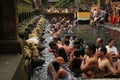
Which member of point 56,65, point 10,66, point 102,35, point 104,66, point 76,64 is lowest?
point 102,35

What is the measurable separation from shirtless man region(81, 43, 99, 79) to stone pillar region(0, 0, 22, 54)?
2399 millimetres

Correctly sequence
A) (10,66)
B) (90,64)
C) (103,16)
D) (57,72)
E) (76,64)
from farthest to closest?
1. (103,16)
2. (76,64)
3. (90,64)
4. (57,72)
5. (10,66)

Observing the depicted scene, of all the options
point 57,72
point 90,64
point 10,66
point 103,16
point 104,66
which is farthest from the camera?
point 103,16

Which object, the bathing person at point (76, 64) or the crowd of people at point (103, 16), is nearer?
the bathing person at point (76, 64)

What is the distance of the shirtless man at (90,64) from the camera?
8.90 metres

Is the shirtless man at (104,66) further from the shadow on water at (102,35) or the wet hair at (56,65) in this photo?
the shadow on water at (102,35)

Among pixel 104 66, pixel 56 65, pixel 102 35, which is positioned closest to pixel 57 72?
pixel 56 65

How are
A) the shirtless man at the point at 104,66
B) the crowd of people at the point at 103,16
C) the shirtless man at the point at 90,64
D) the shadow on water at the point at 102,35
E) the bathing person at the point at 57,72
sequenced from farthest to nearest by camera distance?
the crowd of people at the point at 103,16 → the shadow on water at the point at 102,35 → the shirtless man at the point at 104,66 → the shirtless man at the point at 90,64 → the bathing person at the point at 57,72

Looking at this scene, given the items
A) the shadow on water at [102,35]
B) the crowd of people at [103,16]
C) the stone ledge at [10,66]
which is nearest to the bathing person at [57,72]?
the stone ledge at [10,66]

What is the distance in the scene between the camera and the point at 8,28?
7.20m

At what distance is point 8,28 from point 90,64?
2964mm

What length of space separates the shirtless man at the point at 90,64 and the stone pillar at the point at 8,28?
7.87 ft

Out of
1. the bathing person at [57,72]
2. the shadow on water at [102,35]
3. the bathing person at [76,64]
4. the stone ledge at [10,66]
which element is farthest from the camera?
the shadow on water at [102,35]

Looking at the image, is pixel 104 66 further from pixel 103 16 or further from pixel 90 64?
pixel 103 16
